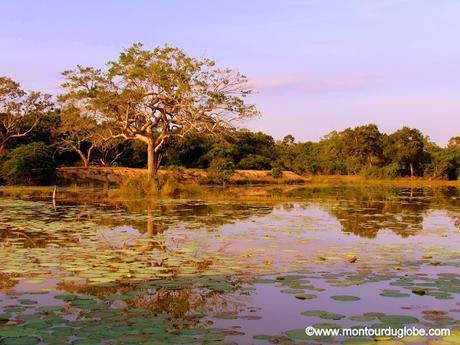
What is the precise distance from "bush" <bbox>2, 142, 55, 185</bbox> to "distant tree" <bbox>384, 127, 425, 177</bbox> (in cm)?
2883

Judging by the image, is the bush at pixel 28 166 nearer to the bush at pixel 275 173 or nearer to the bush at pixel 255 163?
the bush at pixel 275 173

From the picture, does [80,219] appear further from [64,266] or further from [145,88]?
[145,88]

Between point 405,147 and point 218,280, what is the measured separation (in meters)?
39.1

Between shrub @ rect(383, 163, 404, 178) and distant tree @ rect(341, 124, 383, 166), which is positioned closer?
shrub @ rect(383, 163, 404, 178)

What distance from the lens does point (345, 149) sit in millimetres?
45969

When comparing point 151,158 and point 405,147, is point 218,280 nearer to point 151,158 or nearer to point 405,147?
point 151,158

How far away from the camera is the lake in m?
3.73

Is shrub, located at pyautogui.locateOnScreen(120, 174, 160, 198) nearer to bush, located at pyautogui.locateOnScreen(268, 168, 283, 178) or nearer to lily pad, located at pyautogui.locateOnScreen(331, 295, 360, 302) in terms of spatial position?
lily pad, located at pyautogui.locateOnScreen(331, 295, 360, 302)

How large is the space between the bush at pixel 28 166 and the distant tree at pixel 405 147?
2883 centimetres

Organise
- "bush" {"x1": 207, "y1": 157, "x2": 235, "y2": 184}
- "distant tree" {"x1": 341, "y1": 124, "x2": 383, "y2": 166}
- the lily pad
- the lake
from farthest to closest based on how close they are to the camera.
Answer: "distant tree" {"x1": 341, "y1": 124, "x2": 383, "y2": 166} < "bush" {"x1": 207, "y1": 157, "x2": 235, "y2": 184} < the lily pad < the lake

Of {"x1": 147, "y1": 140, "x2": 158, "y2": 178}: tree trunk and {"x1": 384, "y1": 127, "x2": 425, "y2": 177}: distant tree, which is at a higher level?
{"x1": 384, "y1": 127, "x2": 425, "y2": 177}: distant tree

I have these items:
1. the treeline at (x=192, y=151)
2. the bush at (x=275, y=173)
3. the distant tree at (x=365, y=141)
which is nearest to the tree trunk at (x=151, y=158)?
the treeline at (x=192, y=151)

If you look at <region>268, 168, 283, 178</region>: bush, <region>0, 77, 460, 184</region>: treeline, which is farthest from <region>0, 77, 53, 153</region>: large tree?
<region>268, 168, 283, 178</region>: bush

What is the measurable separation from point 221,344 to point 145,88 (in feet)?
68.1
